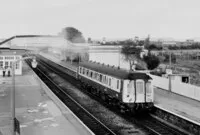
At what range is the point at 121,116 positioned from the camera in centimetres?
1922

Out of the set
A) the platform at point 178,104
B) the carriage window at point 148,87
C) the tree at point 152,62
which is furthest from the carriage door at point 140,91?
the tree at point 152,62

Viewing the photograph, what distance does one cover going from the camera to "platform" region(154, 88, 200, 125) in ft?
60.1

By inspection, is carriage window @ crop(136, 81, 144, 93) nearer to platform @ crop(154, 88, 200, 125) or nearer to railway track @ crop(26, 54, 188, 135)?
railway track @ crop(26, 54, 188, 135)

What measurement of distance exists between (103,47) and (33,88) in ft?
72.3

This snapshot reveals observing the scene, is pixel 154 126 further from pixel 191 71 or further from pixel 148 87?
pixel 191 71

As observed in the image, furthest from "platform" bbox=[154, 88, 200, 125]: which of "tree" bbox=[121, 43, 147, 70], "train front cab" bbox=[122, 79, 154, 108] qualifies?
"tree" bbox=[121, 43, 147, 70]

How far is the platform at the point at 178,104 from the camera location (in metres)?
18.3

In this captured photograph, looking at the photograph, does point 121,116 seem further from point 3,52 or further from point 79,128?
point 3,52

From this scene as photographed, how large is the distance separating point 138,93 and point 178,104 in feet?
15.6

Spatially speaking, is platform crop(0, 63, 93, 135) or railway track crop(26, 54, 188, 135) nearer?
platform crop(0, 63, 93, 135)

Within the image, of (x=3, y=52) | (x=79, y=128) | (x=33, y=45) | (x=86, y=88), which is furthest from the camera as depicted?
(x=33, y=45)

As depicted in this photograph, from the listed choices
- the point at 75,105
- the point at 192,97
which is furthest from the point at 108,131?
the point at 192,97

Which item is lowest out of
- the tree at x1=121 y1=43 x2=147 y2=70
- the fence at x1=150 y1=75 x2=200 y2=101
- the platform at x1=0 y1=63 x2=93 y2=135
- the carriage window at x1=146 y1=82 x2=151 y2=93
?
the platform at x1=0 y1=63 x2=93 y2=135

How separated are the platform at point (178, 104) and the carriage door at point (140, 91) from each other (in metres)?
1.92
